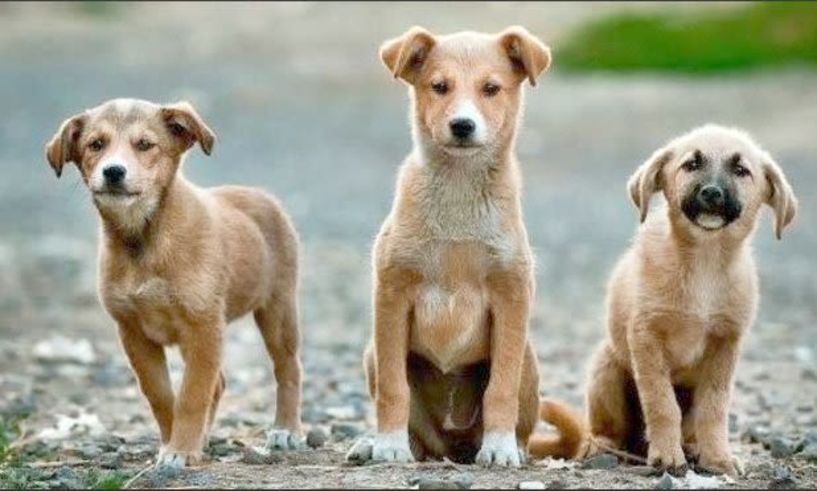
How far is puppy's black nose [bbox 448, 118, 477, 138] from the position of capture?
854cm

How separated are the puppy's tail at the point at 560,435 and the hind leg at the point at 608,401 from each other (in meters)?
0.15

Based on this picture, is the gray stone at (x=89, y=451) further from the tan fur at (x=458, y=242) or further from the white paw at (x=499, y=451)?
the white paw at (x=499, y=451)

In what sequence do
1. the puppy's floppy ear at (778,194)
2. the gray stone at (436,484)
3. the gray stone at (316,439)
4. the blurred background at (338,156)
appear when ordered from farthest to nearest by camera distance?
the blurred background at (338,156), the gray stone at (316,439), the puppy's floppy ear at (778,194), the gray stone at (436,484)

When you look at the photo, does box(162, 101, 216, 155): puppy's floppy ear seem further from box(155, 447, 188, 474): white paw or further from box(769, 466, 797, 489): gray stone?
box(769, 466, 797, 489): gray stone

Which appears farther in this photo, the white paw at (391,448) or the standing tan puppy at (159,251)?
the standing tan puppy at (159,251)

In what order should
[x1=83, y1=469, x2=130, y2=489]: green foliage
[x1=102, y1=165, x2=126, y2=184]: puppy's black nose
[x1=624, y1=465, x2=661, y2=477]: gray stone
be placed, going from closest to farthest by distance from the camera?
[x1=83, y1=469, x2=130, y2=489]: green foliage, [x1=624, y1=465, x2=661, y2=477]: gray stone, [x1=102, y1=165, x2=126, y2=184]: puppy's black nose

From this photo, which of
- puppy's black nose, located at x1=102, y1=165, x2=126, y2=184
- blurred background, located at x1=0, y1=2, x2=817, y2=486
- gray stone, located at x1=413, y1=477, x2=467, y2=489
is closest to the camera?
gray stone, located at x1=413, y1=477, x2=467, y2=489

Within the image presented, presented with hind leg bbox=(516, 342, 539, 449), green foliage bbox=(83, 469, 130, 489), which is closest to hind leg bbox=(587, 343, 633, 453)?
hind leg bbox=(516, 342, 539, 449)

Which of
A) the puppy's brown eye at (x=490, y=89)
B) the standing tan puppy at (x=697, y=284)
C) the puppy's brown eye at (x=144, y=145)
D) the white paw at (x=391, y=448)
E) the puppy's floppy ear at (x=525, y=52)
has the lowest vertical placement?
the white paw at (x=391, y=448)

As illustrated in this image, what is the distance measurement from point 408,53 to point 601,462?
6.87 ft

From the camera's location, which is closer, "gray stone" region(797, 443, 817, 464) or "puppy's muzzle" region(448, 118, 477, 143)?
"puppy's muzzle" region(448, 118, 477, 143)

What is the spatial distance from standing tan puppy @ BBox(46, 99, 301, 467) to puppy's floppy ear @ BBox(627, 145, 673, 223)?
6.60ft

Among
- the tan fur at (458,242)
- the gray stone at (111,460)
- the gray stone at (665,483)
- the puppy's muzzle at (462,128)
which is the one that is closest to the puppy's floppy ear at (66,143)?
the gray stone at (111,460)

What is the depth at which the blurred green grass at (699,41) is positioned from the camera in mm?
45941
